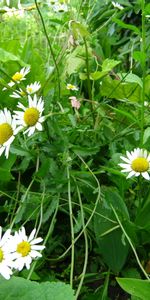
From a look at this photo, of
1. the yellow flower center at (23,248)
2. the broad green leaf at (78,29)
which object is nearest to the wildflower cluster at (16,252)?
the yellow flower center at (23,248)

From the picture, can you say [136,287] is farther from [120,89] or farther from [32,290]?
[120,89]

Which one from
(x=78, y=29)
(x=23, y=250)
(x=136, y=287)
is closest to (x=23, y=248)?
(x=23, y=250)

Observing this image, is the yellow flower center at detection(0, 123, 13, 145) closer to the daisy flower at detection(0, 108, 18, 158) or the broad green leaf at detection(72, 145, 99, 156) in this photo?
the daisy flower at detection(0, 108, 18, 158)

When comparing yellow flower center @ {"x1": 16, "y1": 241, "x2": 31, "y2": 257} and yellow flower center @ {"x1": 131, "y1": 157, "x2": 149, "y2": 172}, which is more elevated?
yellow flower center @ {"x1": 131, "y1": 157, "x2": 149, "y2": 172}

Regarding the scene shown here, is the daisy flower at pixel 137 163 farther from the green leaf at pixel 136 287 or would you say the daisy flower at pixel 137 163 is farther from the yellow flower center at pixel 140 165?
the green leaf at pixel 136 287

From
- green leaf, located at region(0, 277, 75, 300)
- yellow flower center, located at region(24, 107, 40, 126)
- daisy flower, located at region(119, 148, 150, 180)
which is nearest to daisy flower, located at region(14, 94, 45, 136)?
yellow flower center, located at region(24, 107, 40, 126)

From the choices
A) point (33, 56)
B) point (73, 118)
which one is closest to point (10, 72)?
point (33, 56)
